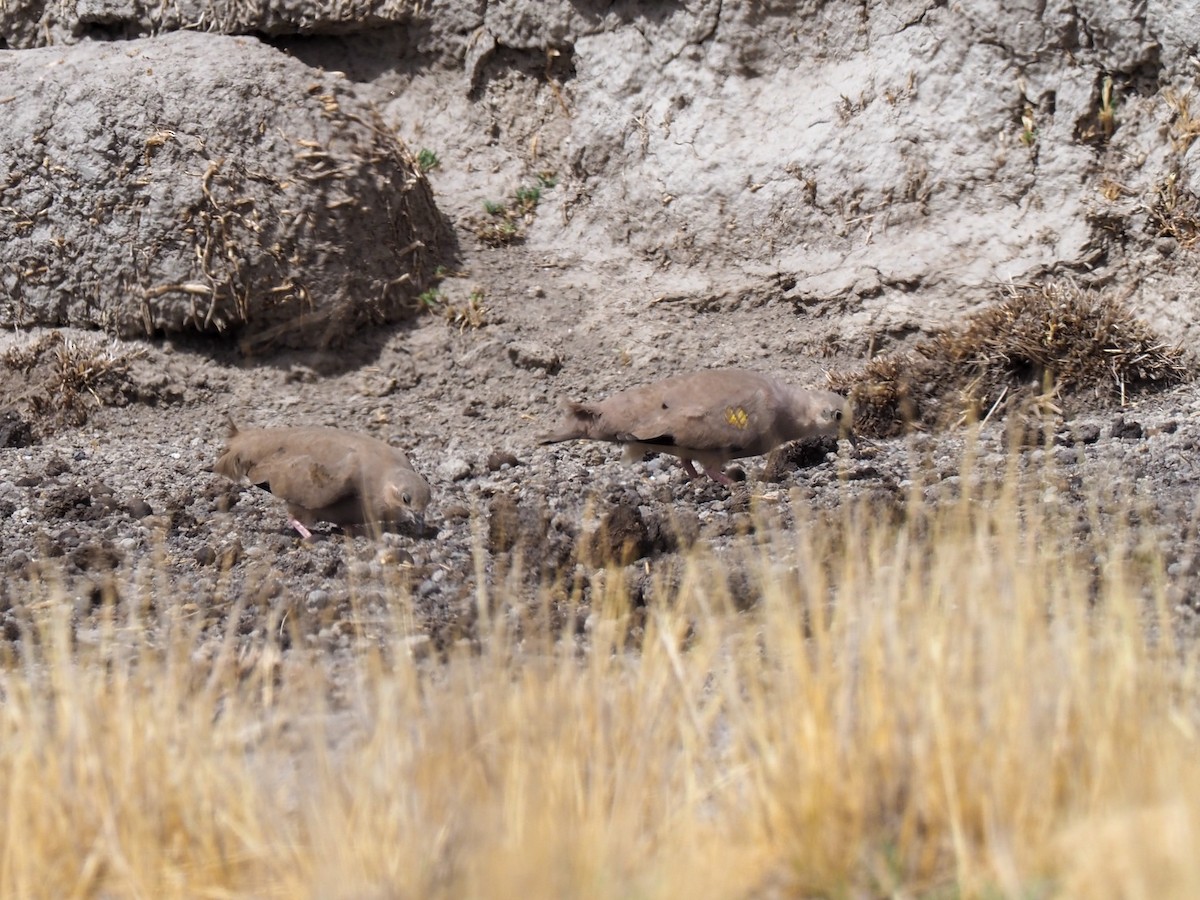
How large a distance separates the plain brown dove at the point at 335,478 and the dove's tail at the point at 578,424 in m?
0.88

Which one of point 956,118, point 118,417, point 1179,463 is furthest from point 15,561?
point 956,118

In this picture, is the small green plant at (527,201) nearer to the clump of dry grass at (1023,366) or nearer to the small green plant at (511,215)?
the small green plant at (511,215)

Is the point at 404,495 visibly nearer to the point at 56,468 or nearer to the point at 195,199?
the point at 56,468

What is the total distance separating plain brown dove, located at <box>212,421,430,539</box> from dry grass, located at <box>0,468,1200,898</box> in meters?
2.76

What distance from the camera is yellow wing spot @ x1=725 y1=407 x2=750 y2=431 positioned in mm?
7164

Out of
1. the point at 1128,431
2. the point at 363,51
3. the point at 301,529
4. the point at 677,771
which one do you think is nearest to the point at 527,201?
the point at 363,51

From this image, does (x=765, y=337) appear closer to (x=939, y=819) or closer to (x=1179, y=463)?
(x=1179, y=463)

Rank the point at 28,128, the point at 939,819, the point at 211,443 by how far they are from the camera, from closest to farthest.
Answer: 1. the point at 939,819
2. the point at 211,443
3. the point at 28,128

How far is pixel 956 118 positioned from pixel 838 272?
1.31m

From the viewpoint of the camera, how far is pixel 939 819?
313cm

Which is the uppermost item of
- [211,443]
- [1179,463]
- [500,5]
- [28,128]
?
[500,5]

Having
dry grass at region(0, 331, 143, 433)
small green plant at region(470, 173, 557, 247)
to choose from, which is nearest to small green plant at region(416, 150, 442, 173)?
small green plant at region(470, 173, 557, 247)

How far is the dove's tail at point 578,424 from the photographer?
736 cm

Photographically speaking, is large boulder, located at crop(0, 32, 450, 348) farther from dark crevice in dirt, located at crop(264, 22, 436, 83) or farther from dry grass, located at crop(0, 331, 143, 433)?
dark crevice in dirt, located at crop(264, 22, 436, 83)
